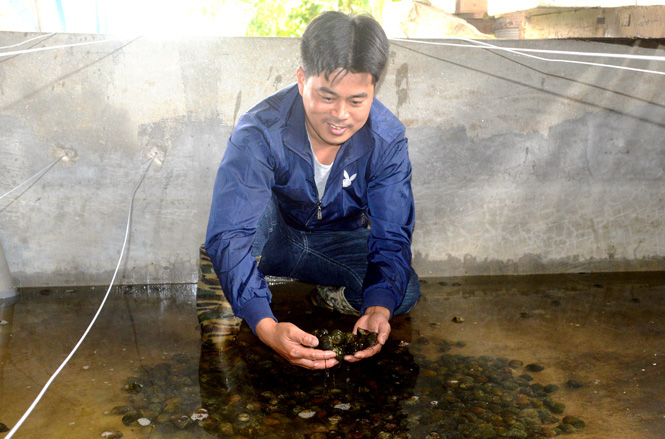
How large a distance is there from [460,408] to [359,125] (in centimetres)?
100

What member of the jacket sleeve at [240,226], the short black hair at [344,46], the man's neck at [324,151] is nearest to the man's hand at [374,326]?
the jacket sleeve at [240,226]

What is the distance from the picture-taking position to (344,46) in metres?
1.87

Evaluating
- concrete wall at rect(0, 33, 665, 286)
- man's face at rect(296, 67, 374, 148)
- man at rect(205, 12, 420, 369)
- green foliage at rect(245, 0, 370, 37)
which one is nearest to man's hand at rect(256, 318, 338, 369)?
man at rect(205, 12, 420, 369)

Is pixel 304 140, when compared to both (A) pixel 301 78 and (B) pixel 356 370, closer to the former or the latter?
(A) pixel 301 78

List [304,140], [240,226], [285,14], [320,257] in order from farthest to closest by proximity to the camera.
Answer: [285,14] → [320,257] → [304,140] → [240,226]

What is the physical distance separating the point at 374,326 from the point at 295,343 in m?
0.34

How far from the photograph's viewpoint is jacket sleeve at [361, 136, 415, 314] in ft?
7.06

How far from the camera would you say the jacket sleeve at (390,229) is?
215 cm

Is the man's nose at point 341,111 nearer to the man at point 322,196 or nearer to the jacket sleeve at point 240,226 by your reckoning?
the man at point 322,196

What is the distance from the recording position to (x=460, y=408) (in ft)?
6.30

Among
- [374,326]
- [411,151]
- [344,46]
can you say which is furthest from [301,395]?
[411,151]

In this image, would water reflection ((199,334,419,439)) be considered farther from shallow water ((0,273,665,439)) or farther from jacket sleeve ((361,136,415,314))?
jacket sleeve ((361,136,415,314))

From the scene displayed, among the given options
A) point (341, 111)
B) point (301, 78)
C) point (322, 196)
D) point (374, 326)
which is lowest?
point (374, 326)

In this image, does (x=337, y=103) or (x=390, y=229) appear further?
(x=390, y=229)
